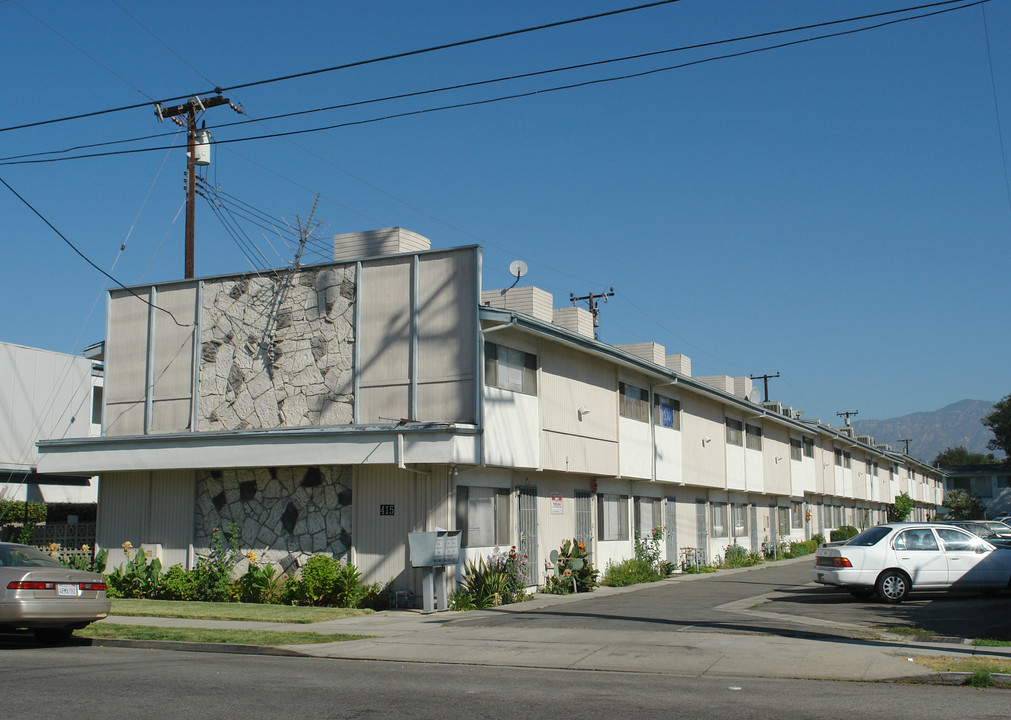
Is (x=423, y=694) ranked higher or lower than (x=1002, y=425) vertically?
lower

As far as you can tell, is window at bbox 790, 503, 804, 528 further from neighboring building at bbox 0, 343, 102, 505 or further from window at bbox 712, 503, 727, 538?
neighboring building at bbox 0, 343, 102, 505

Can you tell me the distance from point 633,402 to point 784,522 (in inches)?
775

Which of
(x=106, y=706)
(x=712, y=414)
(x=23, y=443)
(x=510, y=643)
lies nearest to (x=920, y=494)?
(x=712, y=414)

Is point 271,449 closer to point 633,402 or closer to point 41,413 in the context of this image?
point 633,402

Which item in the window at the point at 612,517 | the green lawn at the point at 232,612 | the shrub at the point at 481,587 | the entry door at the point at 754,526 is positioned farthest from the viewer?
the entry door at the point at 754,526

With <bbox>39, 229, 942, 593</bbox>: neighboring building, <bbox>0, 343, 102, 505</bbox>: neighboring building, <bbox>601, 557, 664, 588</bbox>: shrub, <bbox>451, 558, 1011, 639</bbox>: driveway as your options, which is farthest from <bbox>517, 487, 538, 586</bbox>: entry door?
<bbox>0, 343, 102, 505</bbox>: neighboring building

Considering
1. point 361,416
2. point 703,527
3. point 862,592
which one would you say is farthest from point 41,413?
point 862,592

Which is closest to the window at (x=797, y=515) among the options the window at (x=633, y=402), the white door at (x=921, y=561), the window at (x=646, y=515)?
the window at (x=646, y=515)

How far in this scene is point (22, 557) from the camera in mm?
13688

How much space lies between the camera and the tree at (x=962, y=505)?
86.9m

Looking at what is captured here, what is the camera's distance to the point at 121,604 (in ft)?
63.2

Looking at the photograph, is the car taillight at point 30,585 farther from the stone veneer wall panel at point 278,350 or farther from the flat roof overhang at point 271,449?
the stone veneer wall panel at point 278,350

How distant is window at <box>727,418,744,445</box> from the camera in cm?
3531

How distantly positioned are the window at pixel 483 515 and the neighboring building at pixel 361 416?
5 cm
